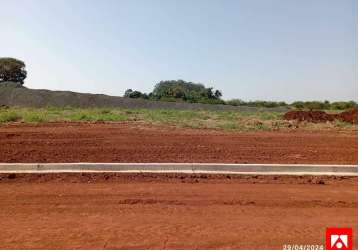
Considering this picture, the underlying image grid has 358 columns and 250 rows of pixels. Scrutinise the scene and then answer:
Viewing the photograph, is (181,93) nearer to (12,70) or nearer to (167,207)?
(12,70)

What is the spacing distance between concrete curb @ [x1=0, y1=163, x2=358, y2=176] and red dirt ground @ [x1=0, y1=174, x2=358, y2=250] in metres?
0.46

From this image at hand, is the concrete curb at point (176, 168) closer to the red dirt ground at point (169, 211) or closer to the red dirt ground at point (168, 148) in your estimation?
the red dirt ground at point (169, 211)

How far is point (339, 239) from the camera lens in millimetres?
5543

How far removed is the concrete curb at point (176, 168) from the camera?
971cm

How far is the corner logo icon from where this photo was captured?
527 centimetres

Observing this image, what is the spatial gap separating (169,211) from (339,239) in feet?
8.79

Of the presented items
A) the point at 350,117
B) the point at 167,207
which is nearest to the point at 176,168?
the point at 167,207

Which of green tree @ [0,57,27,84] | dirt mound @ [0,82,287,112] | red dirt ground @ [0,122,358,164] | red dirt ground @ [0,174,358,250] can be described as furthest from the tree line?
red dirt ground @ [0,174,358,250]

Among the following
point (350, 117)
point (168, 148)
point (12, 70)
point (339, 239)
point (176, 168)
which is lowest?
point (339, 239)

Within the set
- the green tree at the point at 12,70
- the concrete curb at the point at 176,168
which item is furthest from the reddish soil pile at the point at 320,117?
the green tree at the point at 12,70

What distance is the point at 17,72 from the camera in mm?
79125

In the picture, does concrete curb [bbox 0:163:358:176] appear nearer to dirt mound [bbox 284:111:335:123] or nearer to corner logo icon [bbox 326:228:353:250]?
corner logo icon [bbox 326:228:353:250]

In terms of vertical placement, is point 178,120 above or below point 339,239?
above

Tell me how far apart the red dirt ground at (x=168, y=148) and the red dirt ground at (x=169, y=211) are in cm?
241
